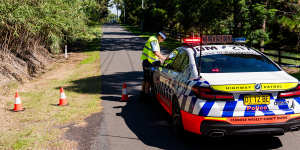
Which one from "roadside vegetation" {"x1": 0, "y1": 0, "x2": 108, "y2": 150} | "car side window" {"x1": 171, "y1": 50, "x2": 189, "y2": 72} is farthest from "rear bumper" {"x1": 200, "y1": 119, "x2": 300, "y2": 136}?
"roadside vegetation" {"x1": 0, "y1": 0, "x2": 108, "y2": 150}

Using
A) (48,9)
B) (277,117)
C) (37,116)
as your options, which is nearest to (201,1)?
(48,9)

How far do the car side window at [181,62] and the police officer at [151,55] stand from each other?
5.35ft

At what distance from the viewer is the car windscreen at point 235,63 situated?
5398mm

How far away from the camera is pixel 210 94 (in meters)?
4.73

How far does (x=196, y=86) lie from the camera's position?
4.91 meters

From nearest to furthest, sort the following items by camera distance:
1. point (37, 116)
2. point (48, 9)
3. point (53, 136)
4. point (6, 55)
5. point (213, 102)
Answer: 1. point (213, 102)
2. point (53, 136)
3. point (37, 116)
4. point (48, 9)
5. point (6, 55)

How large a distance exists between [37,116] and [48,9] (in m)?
6.53

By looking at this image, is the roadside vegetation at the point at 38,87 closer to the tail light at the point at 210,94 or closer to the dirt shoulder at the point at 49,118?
the dirt shoulder at the point at 49,118

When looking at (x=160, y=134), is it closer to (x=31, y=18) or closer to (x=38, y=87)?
(x=38, y=87)

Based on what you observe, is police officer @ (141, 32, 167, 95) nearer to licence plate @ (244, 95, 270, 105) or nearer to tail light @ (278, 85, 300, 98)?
licence plate @ (244, 95, 270, 105)

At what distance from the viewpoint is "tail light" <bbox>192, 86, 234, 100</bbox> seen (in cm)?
468

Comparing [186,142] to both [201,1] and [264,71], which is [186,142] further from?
Result: [201,1]

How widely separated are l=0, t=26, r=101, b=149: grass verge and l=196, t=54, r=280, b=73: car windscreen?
2.65m

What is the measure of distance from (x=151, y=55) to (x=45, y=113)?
3.03 m
